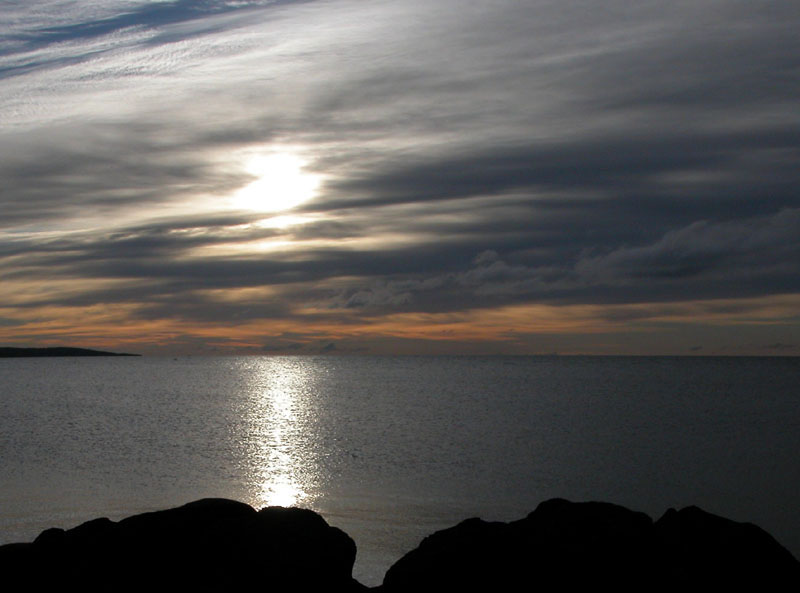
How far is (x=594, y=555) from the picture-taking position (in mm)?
13984

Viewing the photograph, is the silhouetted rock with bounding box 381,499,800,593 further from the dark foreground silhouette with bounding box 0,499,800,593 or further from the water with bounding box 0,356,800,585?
the water with bounding box 0,356,800,585

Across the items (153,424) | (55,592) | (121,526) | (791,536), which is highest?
(153,424)

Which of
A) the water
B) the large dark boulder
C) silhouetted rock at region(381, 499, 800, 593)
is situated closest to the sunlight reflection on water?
the water

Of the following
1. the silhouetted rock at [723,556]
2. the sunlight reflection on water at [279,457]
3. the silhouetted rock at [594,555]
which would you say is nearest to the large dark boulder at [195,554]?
the silhouetted rock at [594,555]

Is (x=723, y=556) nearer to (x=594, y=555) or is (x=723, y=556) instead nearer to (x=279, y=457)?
(x=594, y=555)

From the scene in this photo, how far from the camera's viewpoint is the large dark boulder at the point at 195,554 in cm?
1484

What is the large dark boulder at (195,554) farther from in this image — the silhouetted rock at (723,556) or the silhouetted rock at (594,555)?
the silhouetted rock at (723,556)

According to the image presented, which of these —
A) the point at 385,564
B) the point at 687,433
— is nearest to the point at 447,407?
the point at 687,433

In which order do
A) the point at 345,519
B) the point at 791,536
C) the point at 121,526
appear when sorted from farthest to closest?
the point at 345,519 → the point at 791,536 → the point at 121,526

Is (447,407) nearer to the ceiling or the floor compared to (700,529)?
nearer to the ceiling

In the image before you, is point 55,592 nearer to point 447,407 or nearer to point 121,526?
point 121,526

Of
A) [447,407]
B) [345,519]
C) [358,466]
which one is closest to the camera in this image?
[345,519]

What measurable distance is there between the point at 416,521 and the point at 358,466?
17.5 m

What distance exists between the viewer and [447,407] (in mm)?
104875
